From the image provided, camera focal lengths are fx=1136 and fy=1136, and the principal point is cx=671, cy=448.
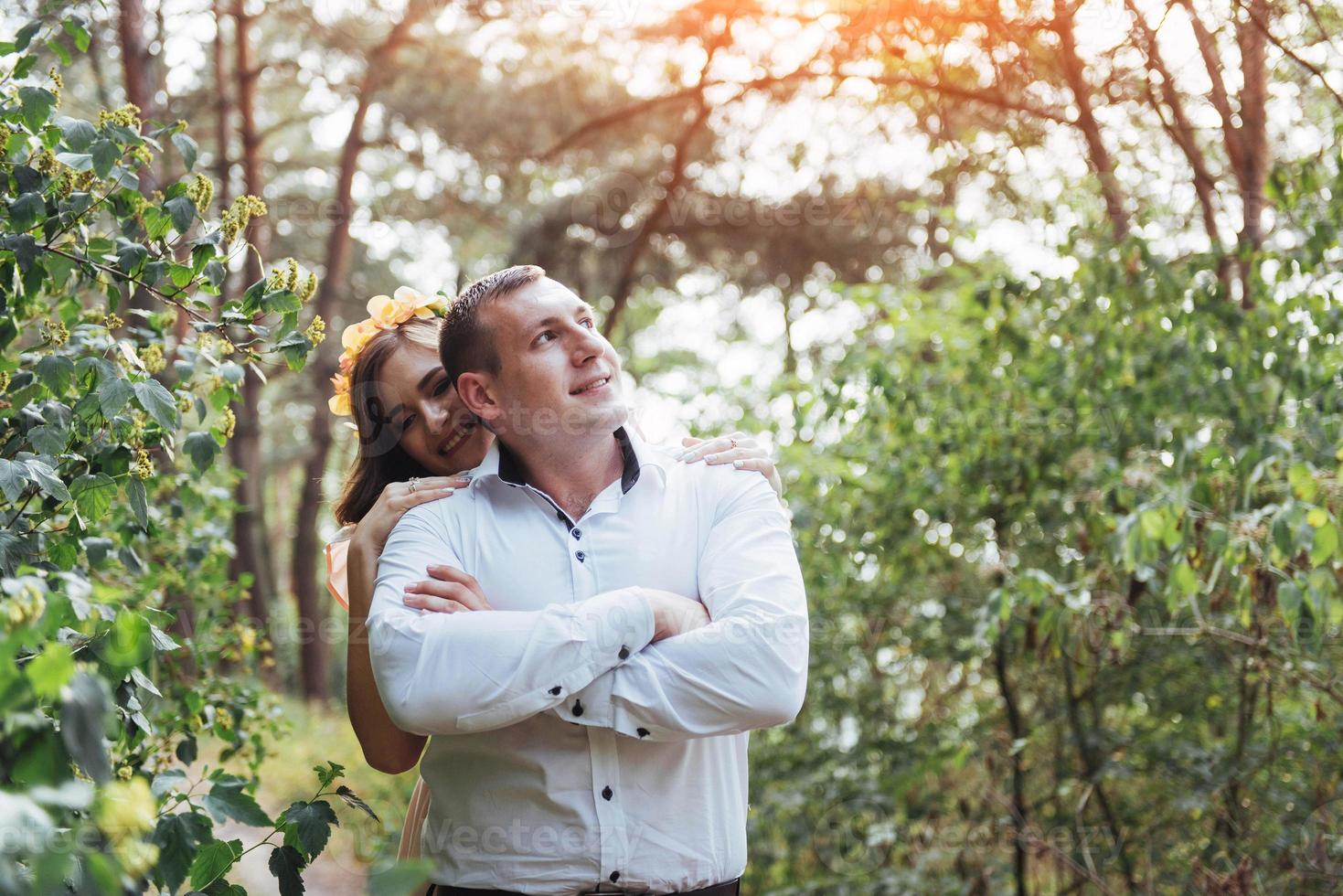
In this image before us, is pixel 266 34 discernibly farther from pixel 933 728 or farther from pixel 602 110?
pixel 933 728

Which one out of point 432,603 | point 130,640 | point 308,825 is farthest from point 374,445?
point 130,640

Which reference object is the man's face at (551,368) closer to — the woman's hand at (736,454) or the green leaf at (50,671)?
the woman's hand at (736,454)

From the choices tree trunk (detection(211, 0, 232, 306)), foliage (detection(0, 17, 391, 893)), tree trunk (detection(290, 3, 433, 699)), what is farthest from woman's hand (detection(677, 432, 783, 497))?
tree trunk (detection(211, 0, 232, 306))

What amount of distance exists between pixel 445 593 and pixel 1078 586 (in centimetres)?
218

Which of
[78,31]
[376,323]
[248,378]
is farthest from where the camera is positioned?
[248,378]

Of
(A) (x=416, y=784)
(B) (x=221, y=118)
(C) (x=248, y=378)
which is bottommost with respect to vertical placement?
(A) (x=416, y=784)

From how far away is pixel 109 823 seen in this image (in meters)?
0.91

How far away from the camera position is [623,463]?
2.33 metres

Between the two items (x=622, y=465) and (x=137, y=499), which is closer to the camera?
(x=137, y=499)

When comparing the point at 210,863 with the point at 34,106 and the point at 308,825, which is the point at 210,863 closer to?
the point at 308,825

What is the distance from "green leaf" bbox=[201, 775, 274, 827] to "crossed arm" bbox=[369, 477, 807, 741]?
1.00 ft

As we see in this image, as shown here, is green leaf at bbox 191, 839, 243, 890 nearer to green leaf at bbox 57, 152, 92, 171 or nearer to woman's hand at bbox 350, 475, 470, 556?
woman's hand at bbox 350, 475, 470, 556

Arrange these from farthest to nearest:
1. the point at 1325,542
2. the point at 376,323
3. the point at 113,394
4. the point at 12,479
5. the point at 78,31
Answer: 1. the point at 376,323
2. the point at 1325,542
3. the point at 78,31
4. the point at 113,394
5. the point at 12,479

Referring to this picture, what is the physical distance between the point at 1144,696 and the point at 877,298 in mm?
2014
